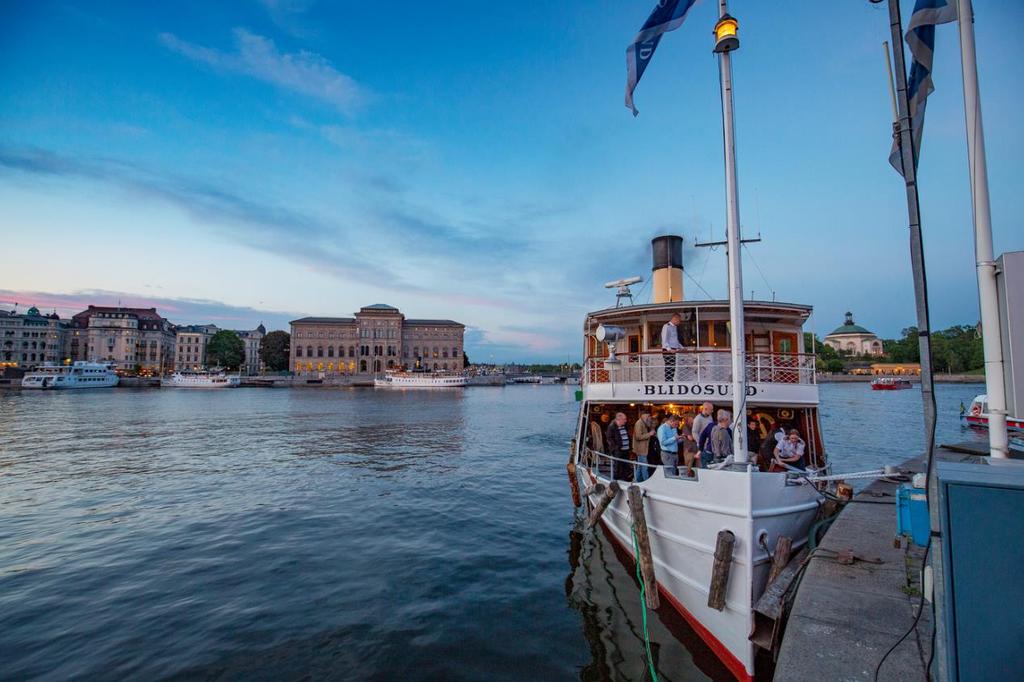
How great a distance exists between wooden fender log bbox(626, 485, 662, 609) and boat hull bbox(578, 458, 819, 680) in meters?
0.19

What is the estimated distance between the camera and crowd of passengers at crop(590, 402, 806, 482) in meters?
9.62

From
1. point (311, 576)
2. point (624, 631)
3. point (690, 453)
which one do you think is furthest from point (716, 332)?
point (311, 576)

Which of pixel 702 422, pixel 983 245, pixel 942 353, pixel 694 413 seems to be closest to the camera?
pixel 983 245

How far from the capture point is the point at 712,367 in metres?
10.9

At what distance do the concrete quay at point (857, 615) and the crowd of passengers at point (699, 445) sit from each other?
2.15 metres

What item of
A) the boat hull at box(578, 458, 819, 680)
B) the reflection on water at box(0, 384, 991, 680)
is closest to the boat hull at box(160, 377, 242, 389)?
the reflection on water at box(0, 384, 991, 680)

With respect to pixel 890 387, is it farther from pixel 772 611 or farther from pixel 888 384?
pixel 772 611

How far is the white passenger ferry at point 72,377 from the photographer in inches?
3666

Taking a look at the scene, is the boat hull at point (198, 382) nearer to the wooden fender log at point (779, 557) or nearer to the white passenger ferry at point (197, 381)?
the white passenger ferry at point (197, 381)

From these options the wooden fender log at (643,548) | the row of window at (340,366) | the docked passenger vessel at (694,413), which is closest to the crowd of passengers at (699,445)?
the docked passenger vessel at (694,413)

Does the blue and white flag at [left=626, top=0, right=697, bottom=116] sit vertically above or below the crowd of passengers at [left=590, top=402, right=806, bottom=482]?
above

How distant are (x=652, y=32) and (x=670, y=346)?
6.13 m

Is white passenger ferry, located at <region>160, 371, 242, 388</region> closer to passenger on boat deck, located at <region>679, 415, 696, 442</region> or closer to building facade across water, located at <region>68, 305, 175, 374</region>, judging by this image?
building facade across water, located at <region>68, 305, 175, 374</region>

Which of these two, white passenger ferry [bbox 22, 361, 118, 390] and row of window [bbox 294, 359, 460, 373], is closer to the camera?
white passenger ferry [bbox 22, 361, 118, 390]
